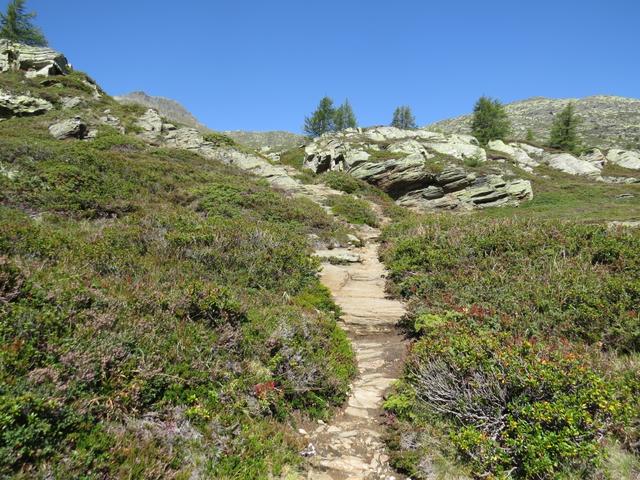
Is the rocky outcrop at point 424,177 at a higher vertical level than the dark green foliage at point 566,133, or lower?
lower

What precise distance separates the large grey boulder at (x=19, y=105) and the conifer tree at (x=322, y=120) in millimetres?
54129

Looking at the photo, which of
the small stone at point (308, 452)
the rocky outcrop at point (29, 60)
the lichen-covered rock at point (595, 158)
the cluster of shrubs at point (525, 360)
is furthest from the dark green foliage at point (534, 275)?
the lichen-covered rock at point (595, 158)

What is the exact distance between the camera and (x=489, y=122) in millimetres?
56031

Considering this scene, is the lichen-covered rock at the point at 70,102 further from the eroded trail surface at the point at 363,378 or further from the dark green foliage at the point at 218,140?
the eroded trail surface at the point at 363,378

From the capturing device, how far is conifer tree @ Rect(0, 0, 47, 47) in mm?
44031

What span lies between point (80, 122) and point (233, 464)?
90.7ft

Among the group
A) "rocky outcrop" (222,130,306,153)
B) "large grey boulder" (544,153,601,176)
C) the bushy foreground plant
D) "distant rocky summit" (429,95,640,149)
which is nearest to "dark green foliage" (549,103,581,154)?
"large grey boulder" (544,153,601,176)

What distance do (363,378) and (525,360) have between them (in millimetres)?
2464

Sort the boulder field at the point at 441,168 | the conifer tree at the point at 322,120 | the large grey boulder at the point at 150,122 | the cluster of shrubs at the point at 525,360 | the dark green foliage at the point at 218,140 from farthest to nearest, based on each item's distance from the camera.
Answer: the conifer tree at the point at 322,120, the large grey boulder at the point at 150,122, the dark green foliage at the point at 218,140, the boulder field at the point at 441,168, the cluster of shrubs at the point at 525,360

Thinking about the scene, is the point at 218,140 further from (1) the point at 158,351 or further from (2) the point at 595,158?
(2) the point at 595,158

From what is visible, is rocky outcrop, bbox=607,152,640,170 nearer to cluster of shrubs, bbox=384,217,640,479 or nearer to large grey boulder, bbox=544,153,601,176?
large grey boulder, bbox=544,153,601,176

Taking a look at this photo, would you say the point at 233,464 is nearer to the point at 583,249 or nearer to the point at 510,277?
the point at 510,277

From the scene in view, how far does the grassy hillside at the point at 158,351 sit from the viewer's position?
317 centimetres

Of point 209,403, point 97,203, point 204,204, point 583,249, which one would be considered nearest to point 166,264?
point 209,403
